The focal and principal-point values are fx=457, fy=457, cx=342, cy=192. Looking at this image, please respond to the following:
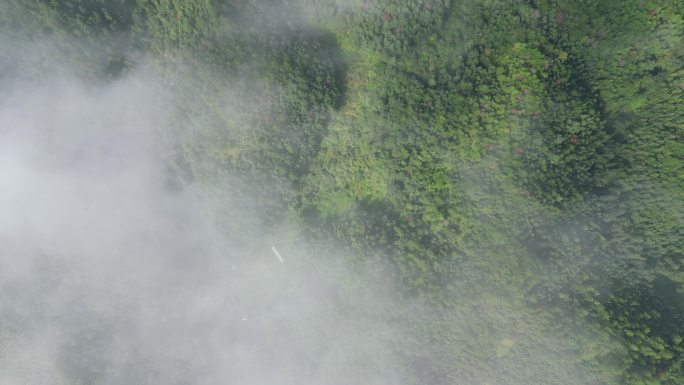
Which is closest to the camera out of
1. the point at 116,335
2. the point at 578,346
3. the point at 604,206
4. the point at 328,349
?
the point at 578,346

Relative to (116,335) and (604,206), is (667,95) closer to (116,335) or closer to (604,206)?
(604,206)

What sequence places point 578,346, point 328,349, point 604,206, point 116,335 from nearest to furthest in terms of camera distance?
point 578,346 → point 604,206 → point 328,349 → point 116,335

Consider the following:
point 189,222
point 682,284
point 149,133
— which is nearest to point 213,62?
point 149,133

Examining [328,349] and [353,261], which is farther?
[328,349]

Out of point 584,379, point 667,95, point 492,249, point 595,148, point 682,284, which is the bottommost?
point 584,379

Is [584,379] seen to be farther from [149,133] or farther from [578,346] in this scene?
[149,133]

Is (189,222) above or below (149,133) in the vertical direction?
below
